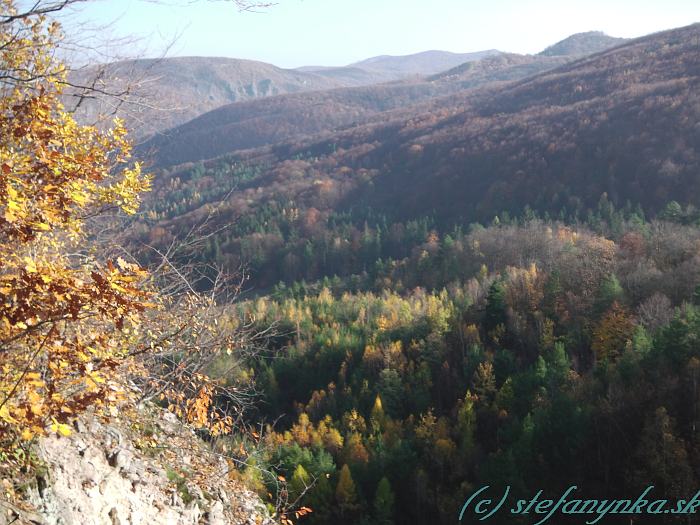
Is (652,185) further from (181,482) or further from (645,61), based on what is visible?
(181,482)

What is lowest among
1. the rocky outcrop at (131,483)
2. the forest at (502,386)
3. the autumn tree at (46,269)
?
the forest at (502,386)

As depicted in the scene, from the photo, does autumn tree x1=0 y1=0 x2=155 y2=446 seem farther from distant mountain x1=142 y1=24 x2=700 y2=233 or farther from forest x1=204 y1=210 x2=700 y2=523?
distant mountain x1=142 y1=24 x2=700 y2=233

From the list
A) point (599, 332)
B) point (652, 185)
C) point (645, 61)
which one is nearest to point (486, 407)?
point (599, 332)

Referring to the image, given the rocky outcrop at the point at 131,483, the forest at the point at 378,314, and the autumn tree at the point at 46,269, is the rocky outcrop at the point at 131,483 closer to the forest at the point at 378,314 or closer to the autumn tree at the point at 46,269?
the forest at the point at 378,314

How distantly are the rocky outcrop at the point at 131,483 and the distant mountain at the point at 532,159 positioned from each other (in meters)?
87.7

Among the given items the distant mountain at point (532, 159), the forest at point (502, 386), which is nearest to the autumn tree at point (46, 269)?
the forest at point (502, 386)

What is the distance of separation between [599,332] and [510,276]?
53.0ft

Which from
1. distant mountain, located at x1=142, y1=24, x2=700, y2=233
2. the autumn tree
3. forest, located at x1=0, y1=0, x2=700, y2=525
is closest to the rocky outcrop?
forest, located at x1=0, y1=0, x2=700, y2=525

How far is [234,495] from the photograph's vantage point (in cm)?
1012

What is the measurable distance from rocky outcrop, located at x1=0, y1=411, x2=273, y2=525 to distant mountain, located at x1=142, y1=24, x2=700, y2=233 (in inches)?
3455

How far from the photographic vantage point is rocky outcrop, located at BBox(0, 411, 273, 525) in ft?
20.1

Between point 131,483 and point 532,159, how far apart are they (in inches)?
5454

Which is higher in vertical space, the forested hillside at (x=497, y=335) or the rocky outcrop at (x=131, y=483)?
the rocky outcrop at (x=131, y=483)

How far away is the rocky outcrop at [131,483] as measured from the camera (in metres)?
6.14
